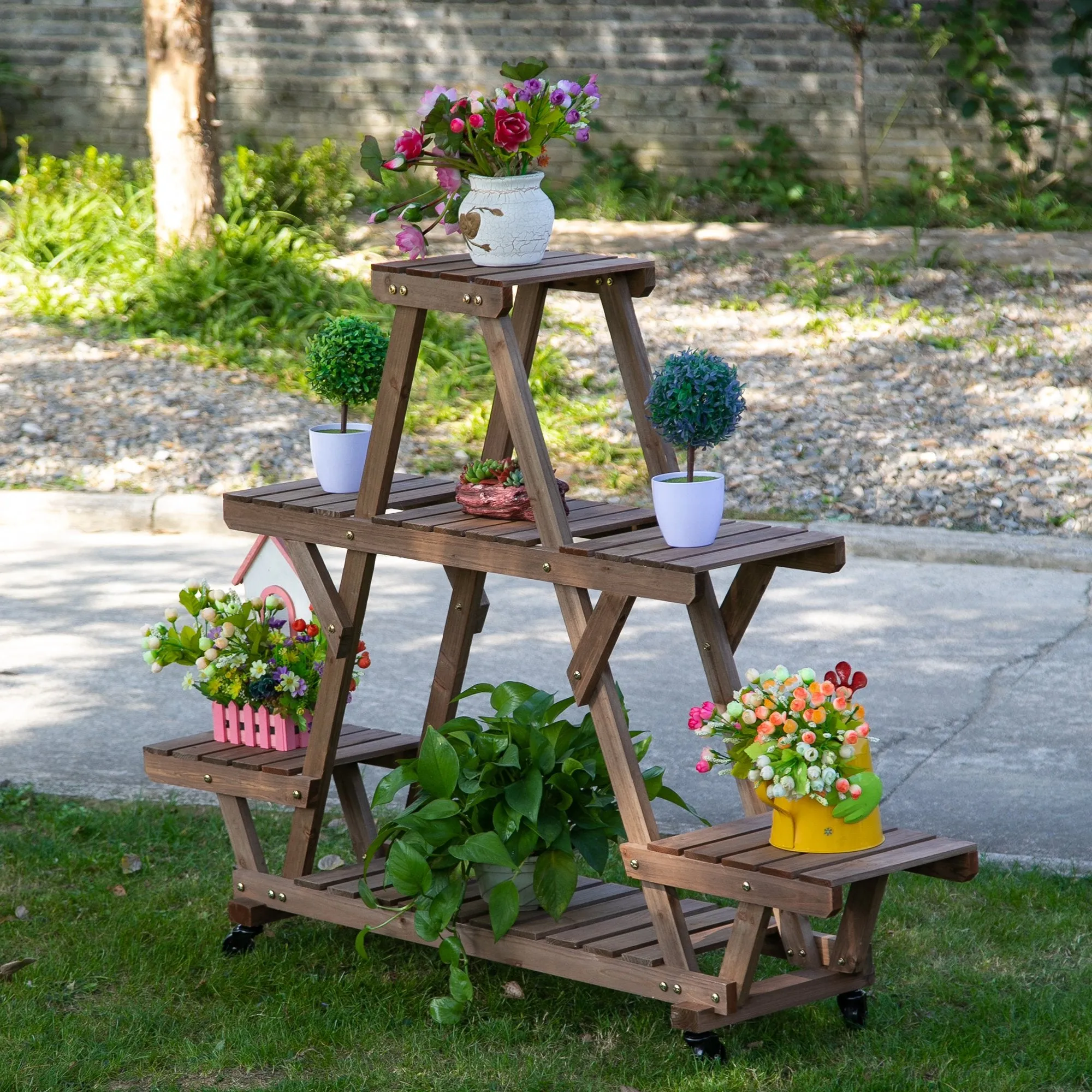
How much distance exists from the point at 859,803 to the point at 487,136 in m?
1.60

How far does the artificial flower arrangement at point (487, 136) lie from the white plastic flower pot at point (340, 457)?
50 centimetres

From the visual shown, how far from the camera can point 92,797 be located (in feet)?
16.3

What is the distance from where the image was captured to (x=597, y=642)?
338 cm

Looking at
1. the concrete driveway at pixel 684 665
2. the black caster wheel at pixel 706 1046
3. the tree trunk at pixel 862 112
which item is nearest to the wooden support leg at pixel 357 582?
the black caster wheel at pixel 706 1046

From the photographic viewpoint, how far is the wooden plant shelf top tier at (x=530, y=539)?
327 cm

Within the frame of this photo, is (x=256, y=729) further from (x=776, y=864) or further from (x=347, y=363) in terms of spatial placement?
(x=776, y=864)

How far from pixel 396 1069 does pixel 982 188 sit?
1163 cm

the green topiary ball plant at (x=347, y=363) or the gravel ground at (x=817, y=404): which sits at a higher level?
the green topiary ball plant at (x=347, y=363)

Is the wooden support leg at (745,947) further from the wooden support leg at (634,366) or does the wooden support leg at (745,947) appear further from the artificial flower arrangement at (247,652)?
the artificial flower arrangement at (247,652)

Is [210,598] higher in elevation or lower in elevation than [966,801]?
higher

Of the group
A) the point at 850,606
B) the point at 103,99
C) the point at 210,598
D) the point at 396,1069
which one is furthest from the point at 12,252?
the point at 396,1069

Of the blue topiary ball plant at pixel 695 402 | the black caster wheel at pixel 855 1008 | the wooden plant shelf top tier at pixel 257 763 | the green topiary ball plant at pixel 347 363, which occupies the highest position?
the blue topiary ball plant at pixel 695 402

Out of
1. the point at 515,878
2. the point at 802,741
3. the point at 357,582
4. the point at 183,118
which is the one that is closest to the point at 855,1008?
the point at 802,741

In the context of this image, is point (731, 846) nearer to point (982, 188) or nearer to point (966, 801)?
point (966, 801)
